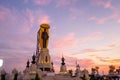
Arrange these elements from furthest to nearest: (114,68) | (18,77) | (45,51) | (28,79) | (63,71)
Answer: (114,68)
(45,51)
(63,71)
(18,77)
(28,79)

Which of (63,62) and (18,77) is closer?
(18,77)

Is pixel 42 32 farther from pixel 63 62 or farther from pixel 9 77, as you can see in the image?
pixel 9 77

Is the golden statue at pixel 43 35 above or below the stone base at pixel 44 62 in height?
above

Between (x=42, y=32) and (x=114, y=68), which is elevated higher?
(x=42, y=32)

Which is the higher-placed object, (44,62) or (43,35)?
(43,35)

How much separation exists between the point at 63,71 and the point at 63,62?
14.8 feet

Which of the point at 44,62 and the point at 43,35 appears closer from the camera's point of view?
the point at 44,62

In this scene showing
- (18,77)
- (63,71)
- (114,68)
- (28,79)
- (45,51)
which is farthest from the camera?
(114,68)

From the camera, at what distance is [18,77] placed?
62000 mm

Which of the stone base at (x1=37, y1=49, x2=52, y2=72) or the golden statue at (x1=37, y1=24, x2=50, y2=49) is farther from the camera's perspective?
the golden statue at (x1=37, y1=24, x2=50, y2=49)

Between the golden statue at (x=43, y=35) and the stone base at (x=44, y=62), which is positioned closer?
the stone base at (x=44, y=62)

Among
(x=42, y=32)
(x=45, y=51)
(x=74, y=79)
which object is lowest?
(x=74, y=79)

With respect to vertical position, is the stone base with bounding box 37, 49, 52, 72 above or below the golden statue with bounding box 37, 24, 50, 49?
below

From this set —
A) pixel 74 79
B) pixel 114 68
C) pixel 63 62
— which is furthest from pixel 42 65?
pixel 114 68
